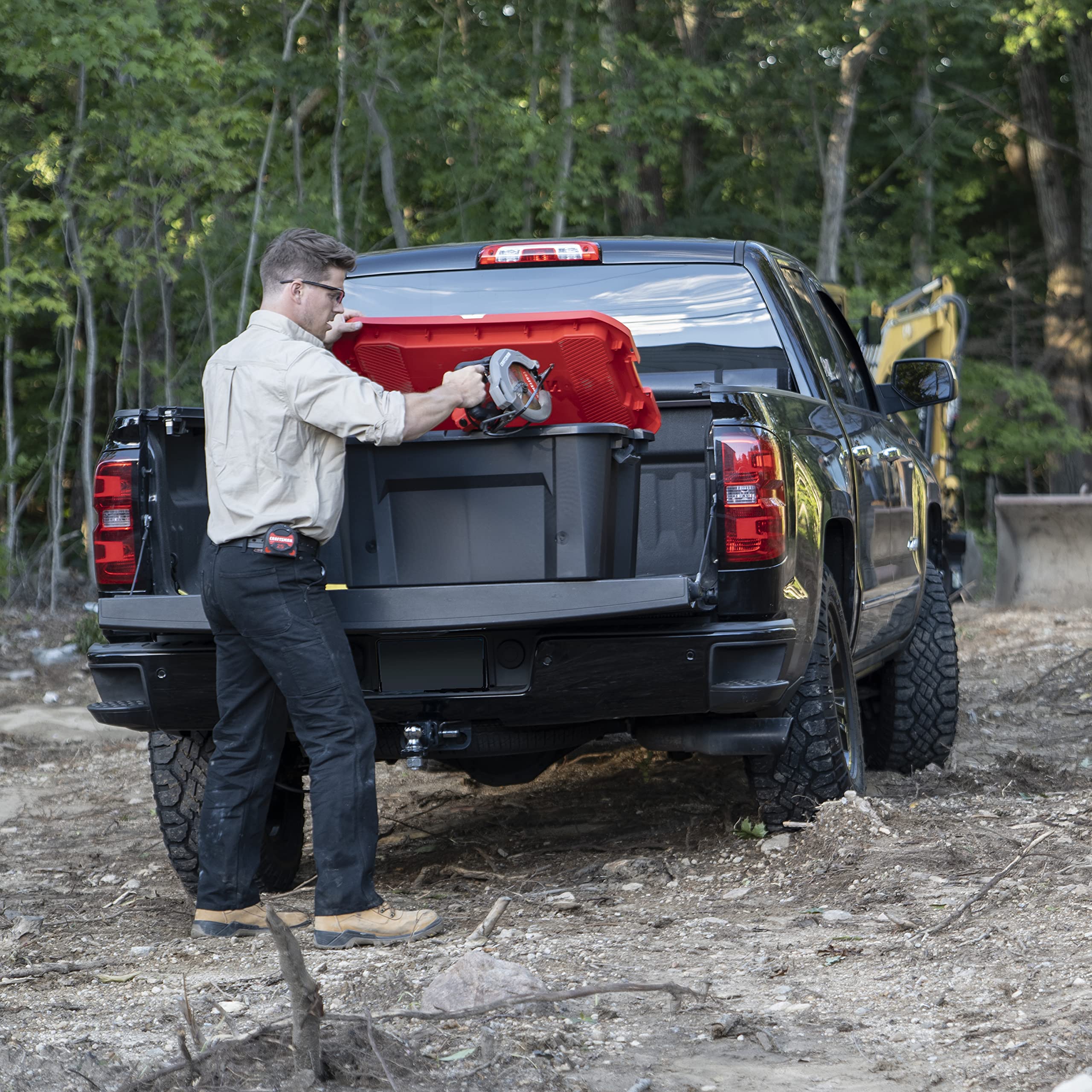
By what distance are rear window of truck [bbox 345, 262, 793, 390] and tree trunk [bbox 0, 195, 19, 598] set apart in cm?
845

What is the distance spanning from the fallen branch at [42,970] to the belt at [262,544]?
1.14m

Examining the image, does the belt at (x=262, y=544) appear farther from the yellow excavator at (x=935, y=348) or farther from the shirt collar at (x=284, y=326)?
the yellow excavator at (x=935, y=348)

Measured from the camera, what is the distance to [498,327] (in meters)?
3.81

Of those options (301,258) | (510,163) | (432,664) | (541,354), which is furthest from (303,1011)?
(510,163)

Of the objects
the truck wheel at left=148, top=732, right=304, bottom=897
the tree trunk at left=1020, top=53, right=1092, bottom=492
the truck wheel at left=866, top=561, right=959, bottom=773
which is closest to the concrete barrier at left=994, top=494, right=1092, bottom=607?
the truck wheel at left=866, top=561, right=959, bottom=773

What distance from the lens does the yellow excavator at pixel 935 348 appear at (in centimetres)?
1248

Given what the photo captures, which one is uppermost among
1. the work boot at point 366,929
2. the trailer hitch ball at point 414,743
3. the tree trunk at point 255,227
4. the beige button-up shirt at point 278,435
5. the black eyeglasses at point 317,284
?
the tree trunk at point 255,227

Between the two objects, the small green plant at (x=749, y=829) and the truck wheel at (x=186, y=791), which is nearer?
the truck wheel at (x=186, y=791)

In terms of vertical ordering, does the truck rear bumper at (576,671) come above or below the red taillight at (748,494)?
below

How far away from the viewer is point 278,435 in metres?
3.84

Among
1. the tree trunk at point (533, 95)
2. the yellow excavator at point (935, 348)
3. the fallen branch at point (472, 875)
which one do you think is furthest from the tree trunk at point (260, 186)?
the fallen branch at point (472, 875)

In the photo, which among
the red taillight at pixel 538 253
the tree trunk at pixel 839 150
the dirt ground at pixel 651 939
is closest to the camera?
the dirt ground at pixel 651 939

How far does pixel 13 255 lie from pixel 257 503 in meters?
10.3

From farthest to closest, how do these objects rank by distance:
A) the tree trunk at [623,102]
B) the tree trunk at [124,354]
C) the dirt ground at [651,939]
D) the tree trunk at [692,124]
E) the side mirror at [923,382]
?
the tree trunk at [692,124] < the tree trunk at [623,102] < the tree trunk at [124,354] < the side mirror at [923,382] < the dirt ground at [651,939]
